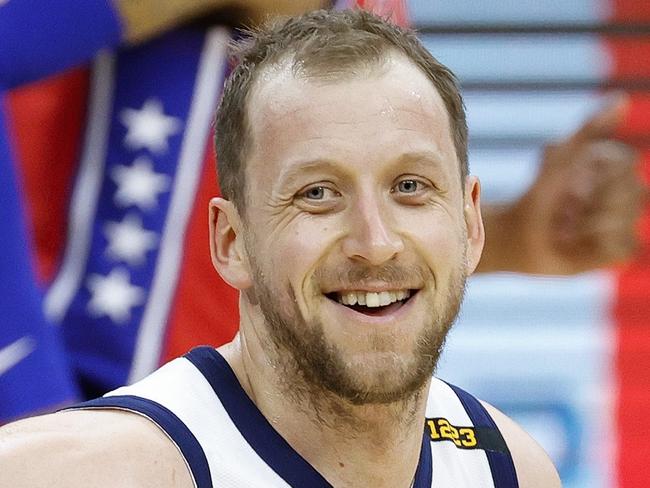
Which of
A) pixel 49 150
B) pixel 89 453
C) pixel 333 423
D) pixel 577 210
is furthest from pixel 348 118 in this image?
pixel 577 210

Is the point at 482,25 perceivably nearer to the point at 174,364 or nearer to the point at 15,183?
the point at 15,183

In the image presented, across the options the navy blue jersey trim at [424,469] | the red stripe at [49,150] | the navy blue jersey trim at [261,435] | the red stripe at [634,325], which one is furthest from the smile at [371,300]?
the red stripe at [634,325]

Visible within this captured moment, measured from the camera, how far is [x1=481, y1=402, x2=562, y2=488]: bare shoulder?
8.95ft

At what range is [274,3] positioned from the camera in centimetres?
354

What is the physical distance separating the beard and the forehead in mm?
183

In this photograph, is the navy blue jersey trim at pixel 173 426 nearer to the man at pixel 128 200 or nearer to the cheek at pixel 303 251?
the cheek at pixel 303 251

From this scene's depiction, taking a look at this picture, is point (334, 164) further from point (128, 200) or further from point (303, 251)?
point (128, 200)

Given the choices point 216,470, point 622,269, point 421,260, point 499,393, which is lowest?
point 216,470

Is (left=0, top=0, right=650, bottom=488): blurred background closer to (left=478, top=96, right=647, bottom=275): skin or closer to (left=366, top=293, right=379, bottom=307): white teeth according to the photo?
(left=478, top=96, right=647, bottom=275): skin

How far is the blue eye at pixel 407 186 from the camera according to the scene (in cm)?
227

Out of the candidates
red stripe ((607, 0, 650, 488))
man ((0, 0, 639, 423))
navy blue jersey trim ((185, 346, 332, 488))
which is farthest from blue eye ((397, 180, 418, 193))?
red stripe ((607, 0, 650, 488))

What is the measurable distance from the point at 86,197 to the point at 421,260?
1.67 metres

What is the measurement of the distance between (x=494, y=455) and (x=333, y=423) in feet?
1.49

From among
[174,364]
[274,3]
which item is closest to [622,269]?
[274,3]
